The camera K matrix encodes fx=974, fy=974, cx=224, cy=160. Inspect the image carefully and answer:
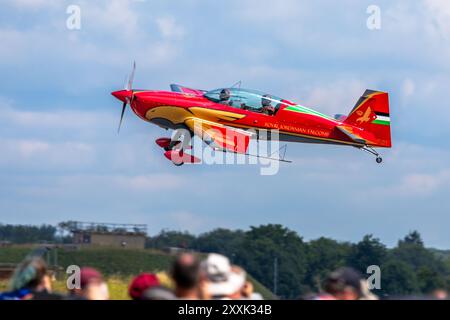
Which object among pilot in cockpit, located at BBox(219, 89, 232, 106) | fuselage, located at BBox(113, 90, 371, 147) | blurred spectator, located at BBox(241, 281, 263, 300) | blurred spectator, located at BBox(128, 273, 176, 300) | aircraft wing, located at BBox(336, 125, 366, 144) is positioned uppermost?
pilot in cockpit, located at BBox(219, 89, 232, 106)

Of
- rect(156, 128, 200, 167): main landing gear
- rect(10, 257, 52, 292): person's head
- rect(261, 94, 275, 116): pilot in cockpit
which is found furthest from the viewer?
rect(261, 94, 275, 116): pilot in cockpit

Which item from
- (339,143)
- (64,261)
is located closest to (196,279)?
(64,261)

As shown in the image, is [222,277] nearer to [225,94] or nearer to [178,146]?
[178,146]

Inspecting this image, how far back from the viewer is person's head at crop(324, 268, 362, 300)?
408 inches

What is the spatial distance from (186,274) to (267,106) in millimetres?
23909

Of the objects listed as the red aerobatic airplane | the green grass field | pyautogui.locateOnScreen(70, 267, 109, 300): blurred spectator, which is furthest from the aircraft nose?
pyautogui.locateOnScreen(70, 267, 109, 300): blurred spectator

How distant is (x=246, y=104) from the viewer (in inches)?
1291

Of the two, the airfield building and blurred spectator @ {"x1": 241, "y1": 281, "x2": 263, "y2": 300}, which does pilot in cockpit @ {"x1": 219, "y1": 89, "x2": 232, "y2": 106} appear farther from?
blurred spectator @ {"x1": 241, "y1": 281, "x2": 263, "y2": 300}

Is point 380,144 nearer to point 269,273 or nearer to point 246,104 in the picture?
point 246,104

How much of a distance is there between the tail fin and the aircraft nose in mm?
7737

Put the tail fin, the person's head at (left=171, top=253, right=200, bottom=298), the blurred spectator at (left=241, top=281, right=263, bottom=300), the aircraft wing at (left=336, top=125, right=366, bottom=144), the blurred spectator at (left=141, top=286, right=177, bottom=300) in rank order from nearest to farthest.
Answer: the person's head at (left=171, top=253, right=200, bottom=298)
the blurred spectator at (left=141, top=286, right=177, bottom=300)
the blurred spectator at (left=241, top=281, right=263, bottom=300)
the aircraft wing at (left=336, top=125, right=366, bottom=144)
the tail fin

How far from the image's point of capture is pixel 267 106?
32.9m

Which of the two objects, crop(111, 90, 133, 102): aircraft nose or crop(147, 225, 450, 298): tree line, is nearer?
crop(147, 225, 450, 298): tree line
